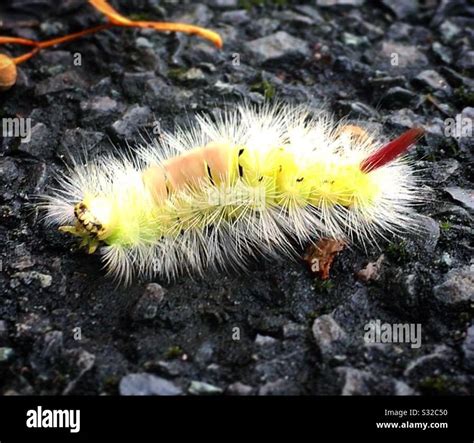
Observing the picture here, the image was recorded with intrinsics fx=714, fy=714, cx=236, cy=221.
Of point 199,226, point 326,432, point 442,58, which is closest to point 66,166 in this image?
point 199,226

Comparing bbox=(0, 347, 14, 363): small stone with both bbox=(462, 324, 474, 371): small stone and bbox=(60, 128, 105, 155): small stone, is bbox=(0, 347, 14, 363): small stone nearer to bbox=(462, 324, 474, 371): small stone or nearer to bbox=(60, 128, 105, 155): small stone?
bbox=(60, 128, 105, 155): small stone

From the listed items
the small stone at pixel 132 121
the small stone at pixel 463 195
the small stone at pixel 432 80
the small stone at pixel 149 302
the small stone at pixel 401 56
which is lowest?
the small stone at pixel 149 302

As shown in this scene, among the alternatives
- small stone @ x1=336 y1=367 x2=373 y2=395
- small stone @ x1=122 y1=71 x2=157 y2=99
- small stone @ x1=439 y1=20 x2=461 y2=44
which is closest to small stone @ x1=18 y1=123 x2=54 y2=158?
small stone @ x1=122 y1=71 x2=157 y2=99

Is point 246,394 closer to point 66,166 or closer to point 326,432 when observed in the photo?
point 326,432

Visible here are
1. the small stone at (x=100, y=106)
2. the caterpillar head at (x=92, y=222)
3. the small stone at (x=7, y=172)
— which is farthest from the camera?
the small stone at (x=100, y=106)

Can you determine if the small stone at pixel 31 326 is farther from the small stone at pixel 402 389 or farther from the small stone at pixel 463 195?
the small stone at pixel 463 195

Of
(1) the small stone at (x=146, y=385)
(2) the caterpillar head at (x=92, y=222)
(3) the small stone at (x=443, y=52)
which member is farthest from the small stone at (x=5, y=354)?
(3) the small stone at (x=443, y=52)
